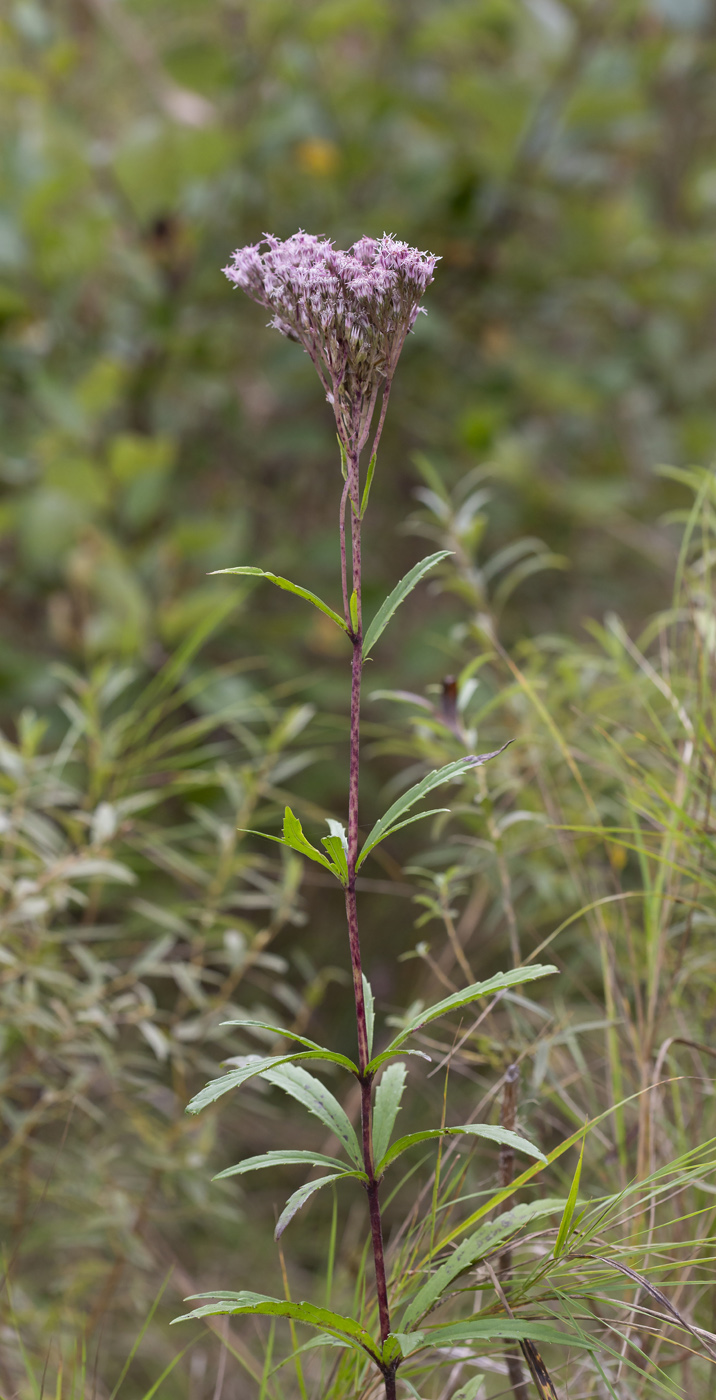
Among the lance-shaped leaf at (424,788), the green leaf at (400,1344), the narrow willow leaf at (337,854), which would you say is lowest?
the green leaf at (400,1344)

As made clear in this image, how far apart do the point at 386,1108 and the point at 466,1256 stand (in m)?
0.05

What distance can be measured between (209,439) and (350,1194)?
865 mm

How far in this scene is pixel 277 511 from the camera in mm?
1398

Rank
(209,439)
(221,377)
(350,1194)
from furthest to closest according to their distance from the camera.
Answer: (209,439) < (221,377) < (350,1194)

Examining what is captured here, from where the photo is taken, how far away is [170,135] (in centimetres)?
108

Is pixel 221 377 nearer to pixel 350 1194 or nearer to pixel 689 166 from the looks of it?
pixel 350 1194

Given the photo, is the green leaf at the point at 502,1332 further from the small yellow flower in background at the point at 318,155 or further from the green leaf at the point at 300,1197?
the small yellow flower in background at the point at 318,155

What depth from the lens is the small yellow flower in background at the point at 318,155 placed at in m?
1.19

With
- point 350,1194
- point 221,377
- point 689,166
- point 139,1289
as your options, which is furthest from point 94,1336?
point 689,166

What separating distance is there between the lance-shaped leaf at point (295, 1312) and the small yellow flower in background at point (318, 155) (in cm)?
116

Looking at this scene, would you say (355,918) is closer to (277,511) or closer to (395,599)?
(395,599)

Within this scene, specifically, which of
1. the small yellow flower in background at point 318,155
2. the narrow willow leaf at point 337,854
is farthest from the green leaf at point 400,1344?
the small yellow flower in background at point 318,155

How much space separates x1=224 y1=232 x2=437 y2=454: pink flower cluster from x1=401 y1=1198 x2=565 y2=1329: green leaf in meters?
0.25

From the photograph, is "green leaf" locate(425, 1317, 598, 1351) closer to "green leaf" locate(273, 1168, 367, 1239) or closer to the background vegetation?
"green leaf" locate(273, 1168, 367, 1239)
